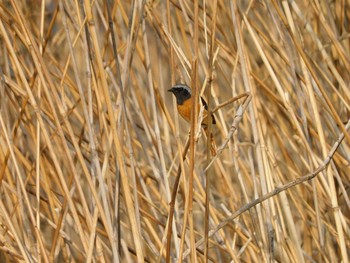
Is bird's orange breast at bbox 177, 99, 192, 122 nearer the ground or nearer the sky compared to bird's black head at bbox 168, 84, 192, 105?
nearer the ground

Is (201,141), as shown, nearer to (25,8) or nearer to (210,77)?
(25,8)

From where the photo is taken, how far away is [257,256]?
1796mm

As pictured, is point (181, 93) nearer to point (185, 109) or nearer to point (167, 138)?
point (185, 109)

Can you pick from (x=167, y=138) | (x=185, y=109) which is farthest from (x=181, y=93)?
(x=167, y=138)

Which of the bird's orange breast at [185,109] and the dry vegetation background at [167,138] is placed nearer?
the dry vegetation background at [167,138]

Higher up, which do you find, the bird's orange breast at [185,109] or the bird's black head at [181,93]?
the bird's black head at [181,93]

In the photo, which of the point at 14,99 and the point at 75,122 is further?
the point at 75,122

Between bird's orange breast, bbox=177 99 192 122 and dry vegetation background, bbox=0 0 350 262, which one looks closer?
dry vegetation background, bbox=0 0 350 262

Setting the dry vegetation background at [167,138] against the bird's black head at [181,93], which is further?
the bird's black head at [181,93]

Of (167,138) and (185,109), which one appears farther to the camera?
(167,138)

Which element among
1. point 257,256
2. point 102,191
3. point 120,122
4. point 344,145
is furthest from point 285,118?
point 102,191

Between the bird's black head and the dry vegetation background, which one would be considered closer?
the dry vegetation background

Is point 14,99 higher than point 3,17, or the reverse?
point 3,17

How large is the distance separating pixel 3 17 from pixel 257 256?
905mm
